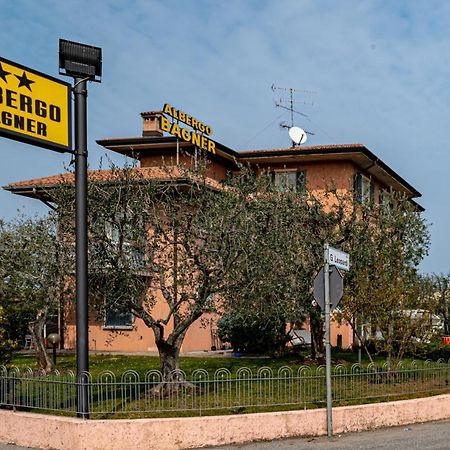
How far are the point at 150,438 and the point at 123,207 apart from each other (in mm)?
4319

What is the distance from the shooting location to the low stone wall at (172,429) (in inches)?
376

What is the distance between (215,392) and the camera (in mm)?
10359

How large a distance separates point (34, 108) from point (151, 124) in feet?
65.1

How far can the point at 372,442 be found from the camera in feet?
33.0

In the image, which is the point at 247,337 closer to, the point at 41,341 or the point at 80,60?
the point at 41,341

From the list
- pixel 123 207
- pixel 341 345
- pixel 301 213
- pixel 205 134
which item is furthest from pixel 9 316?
pixel 341 345

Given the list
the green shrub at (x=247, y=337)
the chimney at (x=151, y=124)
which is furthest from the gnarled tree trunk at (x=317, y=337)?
the chimney at (x=151, y=124)

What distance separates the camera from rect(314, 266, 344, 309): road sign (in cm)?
1023

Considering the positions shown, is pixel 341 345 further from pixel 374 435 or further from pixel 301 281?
pixel 374 435

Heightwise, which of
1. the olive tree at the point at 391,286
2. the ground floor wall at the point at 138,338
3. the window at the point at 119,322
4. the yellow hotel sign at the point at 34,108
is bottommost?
the ground floor wall at the point at 138,338

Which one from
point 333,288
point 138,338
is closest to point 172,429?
point 333,288

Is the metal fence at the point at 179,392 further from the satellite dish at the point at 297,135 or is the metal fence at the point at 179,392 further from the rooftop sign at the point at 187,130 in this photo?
the satellite dish at the point at 297,135

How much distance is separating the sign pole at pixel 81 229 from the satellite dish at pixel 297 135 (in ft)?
70.7

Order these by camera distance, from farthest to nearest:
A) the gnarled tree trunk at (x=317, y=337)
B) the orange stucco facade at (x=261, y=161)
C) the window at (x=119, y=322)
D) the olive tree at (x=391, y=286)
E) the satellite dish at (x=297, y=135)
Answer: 1. the satellite dish at (x=297, y=135)
2. the orange stucco facade at (x=261, y=161)
3. the window at (x=119, y=322)
4. the gnarled tree trunk at (x=317, y=337)
5. the olive tree at (x=391, y=286)
